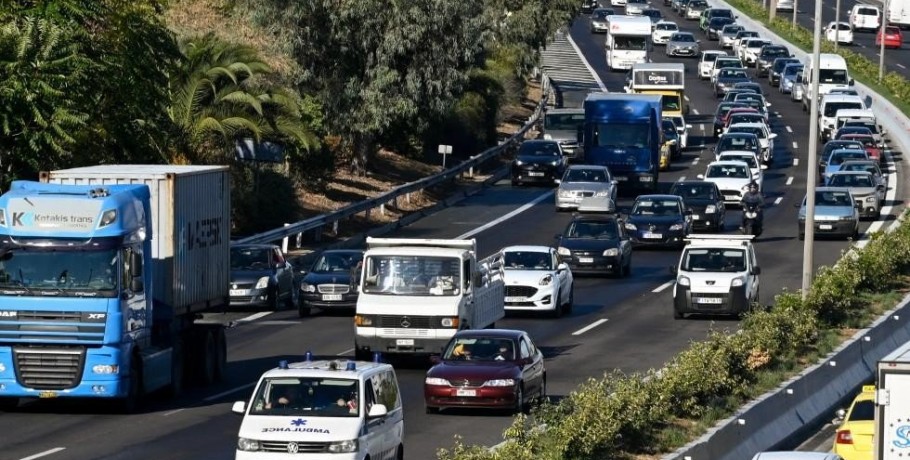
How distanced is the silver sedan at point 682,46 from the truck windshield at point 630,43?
9.19m

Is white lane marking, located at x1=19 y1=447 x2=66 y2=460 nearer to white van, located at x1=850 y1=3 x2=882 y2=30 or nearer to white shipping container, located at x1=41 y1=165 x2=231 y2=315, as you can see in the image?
white shipping container, located at x1=41 y1=165 x2=231 y2=315

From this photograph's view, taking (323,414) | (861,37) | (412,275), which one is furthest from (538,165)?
(861,37)

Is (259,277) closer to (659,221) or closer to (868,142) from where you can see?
(659,221)

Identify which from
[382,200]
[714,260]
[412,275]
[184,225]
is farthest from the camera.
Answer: [382,200]

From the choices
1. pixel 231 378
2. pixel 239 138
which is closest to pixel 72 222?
pixel 231 378

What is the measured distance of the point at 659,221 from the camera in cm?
5078

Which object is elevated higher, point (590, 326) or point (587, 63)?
point (587, 63)

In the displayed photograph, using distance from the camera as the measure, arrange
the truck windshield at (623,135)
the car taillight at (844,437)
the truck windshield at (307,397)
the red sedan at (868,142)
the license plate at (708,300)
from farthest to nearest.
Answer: the red sedan at (868,142), the truck windshield at (623,135), the license plate at (708,300), the car taillight at (844,437), the truck windshield at (307,397)

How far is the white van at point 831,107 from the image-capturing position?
7812 centimetres

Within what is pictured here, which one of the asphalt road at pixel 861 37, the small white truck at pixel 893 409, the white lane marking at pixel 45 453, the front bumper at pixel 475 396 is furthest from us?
the asphalt road at pixel 861 37

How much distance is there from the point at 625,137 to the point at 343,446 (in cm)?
4385

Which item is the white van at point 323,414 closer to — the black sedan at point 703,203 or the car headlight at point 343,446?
the car headlight at point 343,446

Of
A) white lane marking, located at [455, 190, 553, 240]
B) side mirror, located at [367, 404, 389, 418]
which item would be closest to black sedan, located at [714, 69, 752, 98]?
white lane marking, located at [455, 190, 553, 240]

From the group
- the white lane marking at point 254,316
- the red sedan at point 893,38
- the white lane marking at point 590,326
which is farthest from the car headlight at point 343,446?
the red sedan at point 893,38
